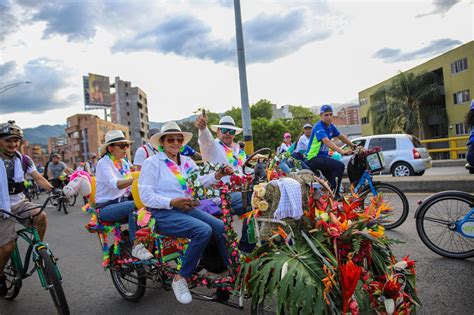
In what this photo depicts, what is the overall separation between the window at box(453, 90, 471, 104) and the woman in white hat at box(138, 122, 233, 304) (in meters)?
34.9

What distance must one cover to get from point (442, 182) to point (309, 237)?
24.8 feet

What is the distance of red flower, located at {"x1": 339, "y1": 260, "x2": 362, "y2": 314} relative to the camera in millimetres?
2432

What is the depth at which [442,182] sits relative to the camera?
29.4 ft

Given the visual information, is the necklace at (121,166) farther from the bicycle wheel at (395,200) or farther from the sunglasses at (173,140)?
the bicycle wheel at (395,200)

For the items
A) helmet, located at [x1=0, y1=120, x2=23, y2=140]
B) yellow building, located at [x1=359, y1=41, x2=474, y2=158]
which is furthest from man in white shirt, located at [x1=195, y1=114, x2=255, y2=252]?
yellow building, located at [x1=359, y1=41, x2=474, y2=158]

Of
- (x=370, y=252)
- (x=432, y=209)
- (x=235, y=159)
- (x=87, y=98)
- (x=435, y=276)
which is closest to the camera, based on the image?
(x=370, y=252)

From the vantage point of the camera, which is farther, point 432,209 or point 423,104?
point 423,104

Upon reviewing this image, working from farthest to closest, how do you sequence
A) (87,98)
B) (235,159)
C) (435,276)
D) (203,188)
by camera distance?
(87,98), (235,159), (435,276), (203,188)

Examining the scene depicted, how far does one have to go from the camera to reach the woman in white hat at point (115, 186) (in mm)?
4121

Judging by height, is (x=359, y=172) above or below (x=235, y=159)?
below

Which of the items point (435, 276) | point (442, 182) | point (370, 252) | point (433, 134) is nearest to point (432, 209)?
point (435, 276)

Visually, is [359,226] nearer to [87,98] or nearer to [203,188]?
[203,188]

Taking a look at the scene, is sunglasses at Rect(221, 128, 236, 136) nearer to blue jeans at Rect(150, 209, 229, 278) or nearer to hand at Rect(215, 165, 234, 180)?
hand at Rect(215, 165, 234, 180)

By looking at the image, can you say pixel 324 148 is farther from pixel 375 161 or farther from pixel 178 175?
pixel 178 175
